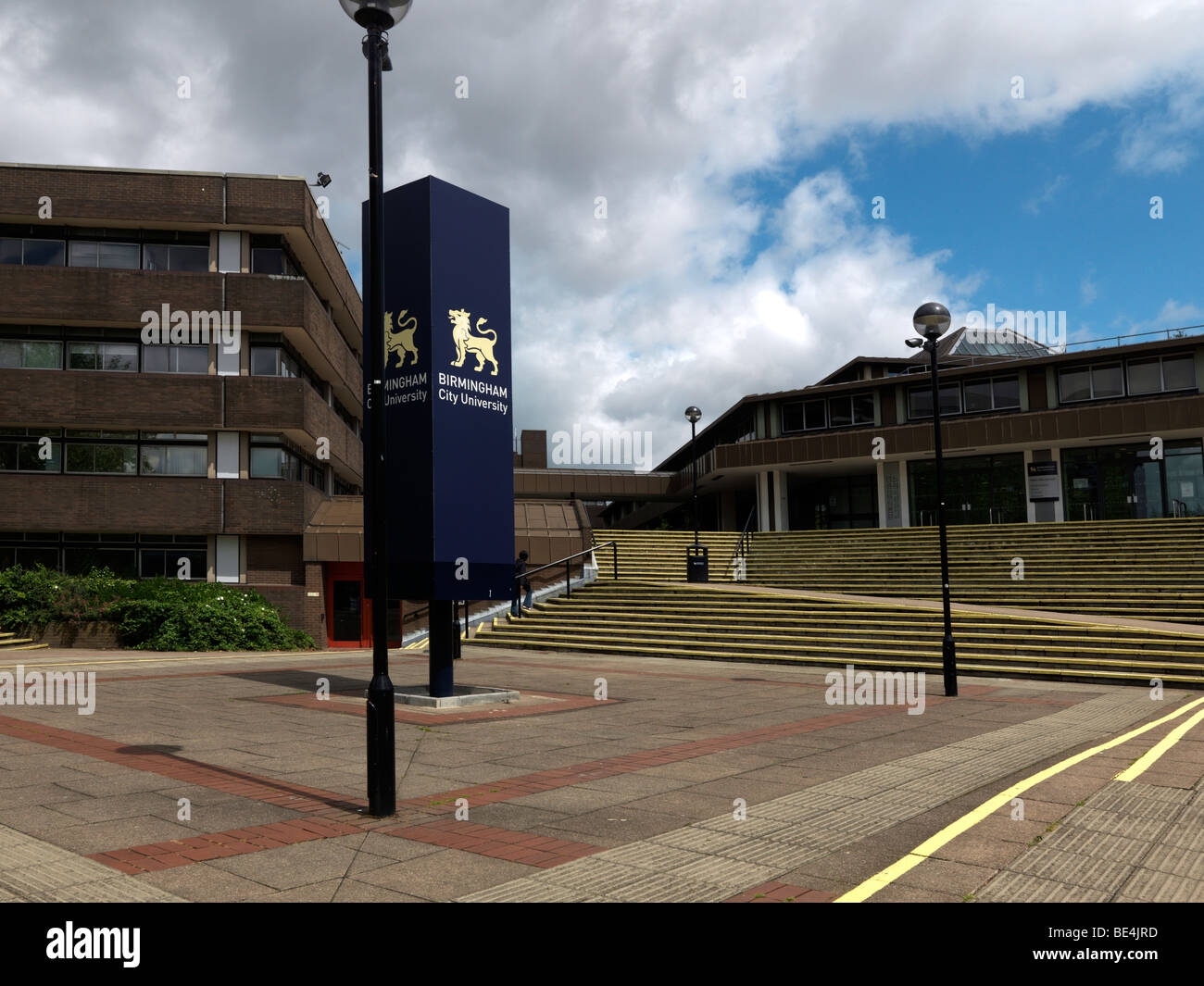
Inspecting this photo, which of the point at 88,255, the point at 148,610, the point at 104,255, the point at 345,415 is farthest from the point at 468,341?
the point at 345,415

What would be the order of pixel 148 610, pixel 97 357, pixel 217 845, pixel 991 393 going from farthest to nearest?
pixel 991 393 → pixel 97 357 → pixel 148 610 → pixel 217 845

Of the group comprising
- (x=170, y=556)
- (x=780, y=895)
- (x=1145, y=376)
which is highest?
(x=1145, y=376)

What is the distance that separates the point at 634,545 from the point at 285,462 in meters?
14.9

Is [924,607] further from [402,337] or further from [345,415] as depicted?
[345,415]

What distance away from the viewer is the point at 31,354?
28.2 meters

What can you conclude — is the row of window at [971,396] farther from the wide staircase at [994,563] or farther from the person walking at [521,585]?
the person walking at [521,585]

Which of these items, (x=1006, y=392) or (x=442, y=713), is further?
(x=1006, y=392)

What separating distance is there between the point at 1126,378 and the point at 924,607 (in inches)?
970

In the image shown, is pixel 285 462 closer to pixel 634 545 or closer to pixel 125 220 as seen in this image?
pixel 125 220

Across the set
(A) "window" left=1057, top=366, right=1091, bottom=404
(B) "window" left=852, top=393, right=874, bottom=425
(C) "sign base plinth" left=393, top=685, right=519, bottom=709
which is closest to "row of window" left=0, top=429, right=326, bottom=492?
(C) "sign base plinth" left=393, top=685, right=519, bottom=709

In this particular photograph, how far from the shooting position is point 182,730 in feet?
32.4

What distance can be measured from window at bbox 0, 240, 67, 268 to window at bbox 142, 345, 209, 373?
382cm

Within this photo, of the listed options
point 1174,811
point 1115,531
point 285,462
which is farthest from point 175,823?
point 1115,531

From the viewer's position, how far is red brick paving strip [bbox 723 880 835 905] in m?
4.52
